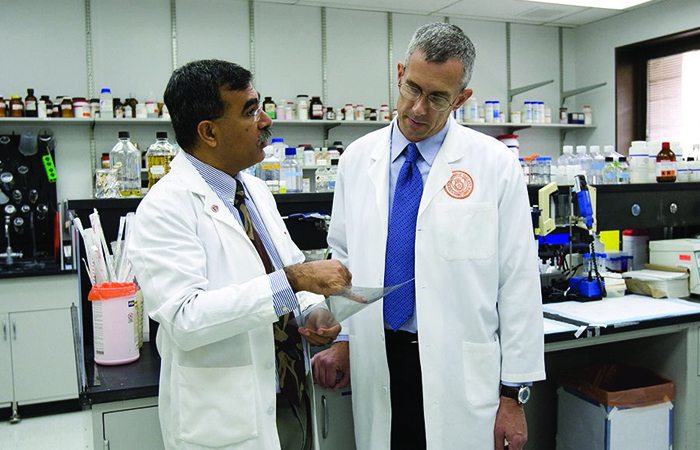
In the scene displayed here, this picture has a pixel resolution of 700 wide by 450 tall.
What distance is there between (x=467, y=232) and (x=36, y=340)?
3.09m

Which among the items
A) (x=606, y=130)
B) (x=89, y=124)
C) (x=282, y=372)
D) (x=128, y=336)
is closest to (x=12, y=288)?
(x=89, y=124)

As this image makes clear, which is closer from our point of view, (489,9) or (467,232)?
(467,232)

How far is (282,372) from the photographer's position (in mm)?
1421

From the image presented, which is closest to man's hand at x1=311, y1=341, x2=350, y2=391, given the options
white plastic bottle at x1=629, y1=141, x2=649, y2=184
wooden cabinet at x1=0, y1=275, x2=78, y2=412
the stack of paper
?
the stack of paper

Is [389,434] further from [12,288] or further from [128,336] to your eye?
[12,288]

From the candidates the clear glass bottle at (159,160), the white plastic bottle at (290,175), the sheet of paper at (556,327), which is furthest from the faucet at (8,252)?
the sheet of paper at (556,327)

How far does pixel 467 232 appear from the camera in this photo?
1.47m

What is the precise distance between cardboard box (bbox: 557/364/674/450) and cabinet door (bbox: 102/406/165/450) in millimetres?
1579

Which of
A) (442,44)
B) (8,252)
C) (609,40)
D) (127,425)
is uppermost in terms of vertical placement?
(609,40)

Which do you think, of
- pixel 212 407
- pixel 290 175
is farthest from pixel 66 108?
pixel 212 407

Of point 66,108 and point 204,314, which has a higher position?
point 66,108

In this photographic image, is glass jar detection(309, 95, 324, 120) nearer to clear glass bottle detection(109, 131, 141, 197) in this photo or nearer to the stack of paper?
clear glass bottle detection(109, 131, 141, 197)

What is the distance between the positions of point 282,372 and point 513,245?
0.63 m

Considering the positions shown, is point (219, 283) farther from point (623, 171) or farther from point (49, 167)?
point (49, 167)
